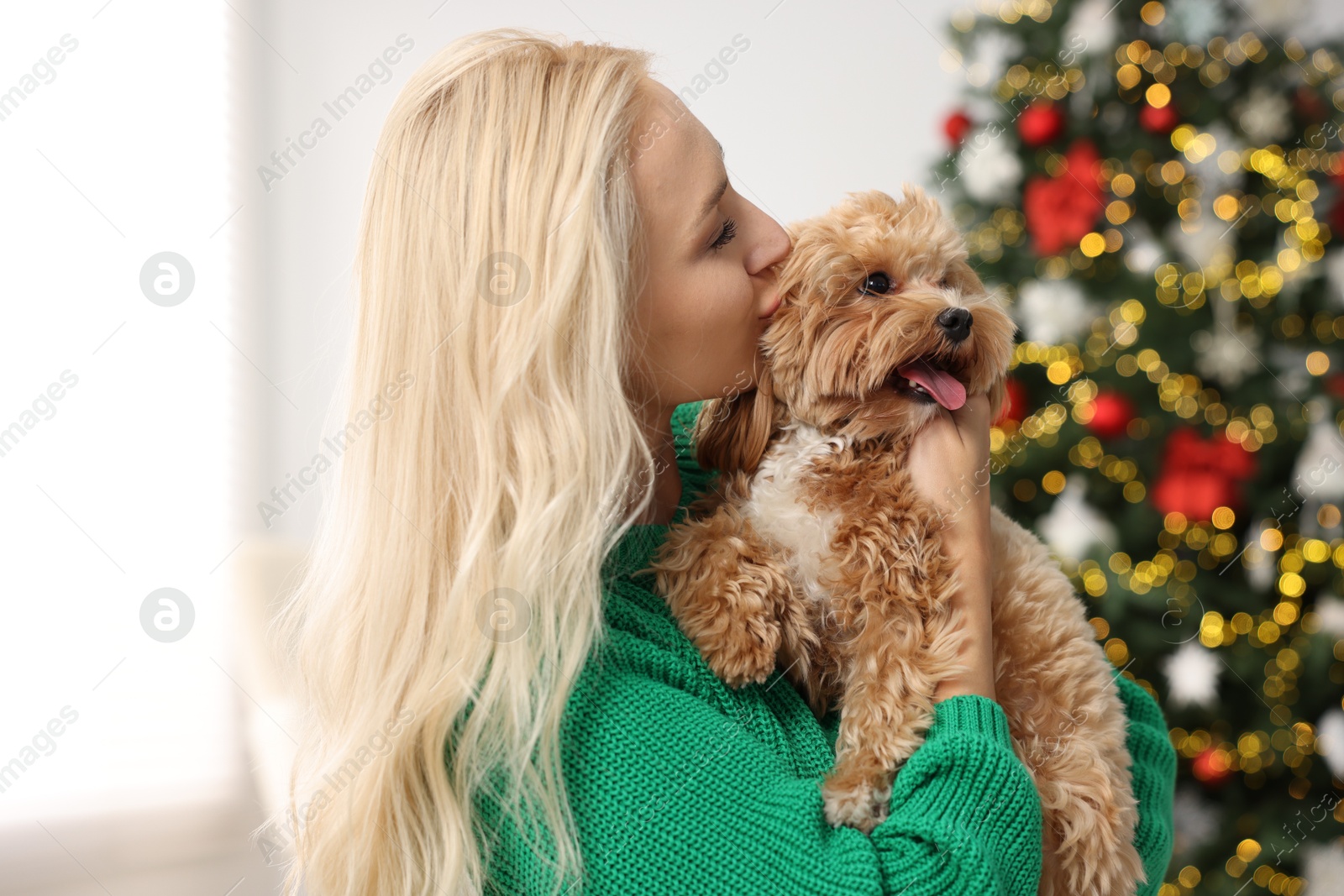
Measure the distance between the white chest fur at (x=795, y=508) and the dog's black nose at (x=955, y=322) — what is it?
0.75 ft

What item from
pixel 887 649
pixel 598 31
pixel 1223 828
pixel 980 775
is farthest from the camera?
pixel 598 31

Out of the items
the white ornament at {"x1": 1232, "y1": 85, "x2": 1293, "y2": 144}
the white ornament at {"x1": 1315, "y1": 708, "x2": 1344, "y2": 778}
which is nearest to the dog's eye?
the white ornament at {"x1": 1232, "y1": 85, "x2": 1293, "y2": 144}

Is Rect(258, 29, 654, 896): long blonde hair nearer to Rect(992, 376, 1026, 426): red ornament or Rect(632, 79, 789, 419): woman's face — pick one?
Rect(632, 79, 789, 419): woman's face

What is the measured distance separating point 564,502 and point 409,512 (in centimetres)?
22

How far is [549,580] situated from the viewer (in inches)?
46.5

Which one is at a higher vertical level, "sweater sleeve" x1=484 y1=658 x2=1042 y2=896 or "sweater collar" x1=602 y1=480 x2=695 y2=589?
"sweater collar" x1=602 y1=480 x2=695 y2=589

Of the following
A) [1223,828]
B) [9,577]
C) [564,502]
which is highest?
[9,577]

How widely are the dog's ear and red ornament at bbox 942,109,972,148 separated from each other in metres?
2.13

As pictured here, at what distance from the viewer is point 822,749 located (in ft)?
4.39

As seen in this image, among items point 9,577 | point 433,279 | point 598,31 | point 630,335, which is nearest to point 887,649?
point 630,335

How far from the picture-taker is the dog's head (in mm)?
1378

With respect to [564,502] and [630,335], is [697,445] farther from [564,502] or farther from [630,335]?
[564,502]

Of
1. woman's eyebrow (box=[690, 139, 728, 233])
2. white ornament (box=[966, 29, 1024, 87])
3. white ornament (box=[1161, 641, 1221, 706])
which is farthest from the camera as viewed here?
white ornament (box=[966, 29, 1024, 87])

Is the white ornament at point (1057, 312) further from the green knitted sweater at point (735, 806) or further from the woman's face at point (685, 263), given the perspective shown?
the green knitted sweater at point (735, 806)
